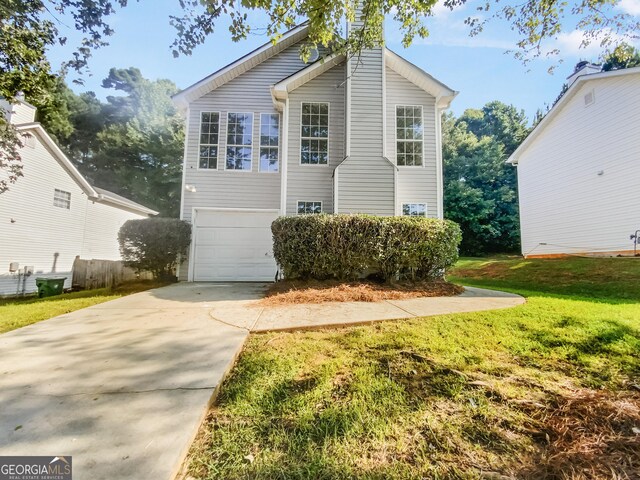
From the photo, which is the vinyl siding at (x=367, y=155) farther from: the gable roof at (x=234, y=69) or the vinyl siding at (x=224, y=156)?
the gable roof at (x=234, y=69)

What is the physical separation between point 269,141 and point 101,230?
1101cm

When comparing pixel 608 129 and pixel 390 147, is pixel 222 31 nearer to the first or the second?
pixel 390 147

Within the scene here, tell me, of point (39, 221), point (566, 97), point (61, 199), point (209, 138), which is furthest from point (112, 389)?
point (566, 97)

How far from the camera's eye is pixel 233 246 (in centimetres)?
905

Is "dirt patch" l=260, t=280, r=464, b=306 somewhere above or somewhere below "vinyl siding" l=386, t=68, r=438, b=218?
below

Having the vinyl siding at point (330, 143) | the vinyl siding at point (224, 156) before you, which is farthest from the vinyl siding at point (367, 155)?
the vinyl siding at point (224, 156)

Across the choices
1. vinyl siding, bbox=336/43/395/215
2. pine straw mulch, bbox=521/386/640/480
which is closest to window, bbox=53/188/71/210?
vinyl siding, bbox=336/43/395/215

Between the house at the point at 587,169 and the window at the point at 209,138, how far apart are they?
556 inches

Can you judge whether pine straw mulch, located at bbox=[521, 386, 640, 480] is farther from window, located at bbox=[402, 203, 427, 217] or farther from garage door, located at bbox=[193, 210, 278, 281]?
garage door, located at bbox=[193, 210, 278, 281]

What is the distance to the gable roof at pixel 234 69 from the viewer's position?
29.9 ft

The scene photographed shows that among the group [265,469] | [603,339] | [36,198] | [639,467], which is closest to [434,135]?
[603,339]

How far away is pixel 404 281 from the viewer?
666 cm

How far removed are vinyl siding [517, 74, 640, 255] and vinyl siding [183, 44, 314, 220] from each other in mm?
12210

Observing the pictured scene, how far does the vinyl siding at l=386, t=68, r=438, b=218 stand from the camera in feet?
29.1
